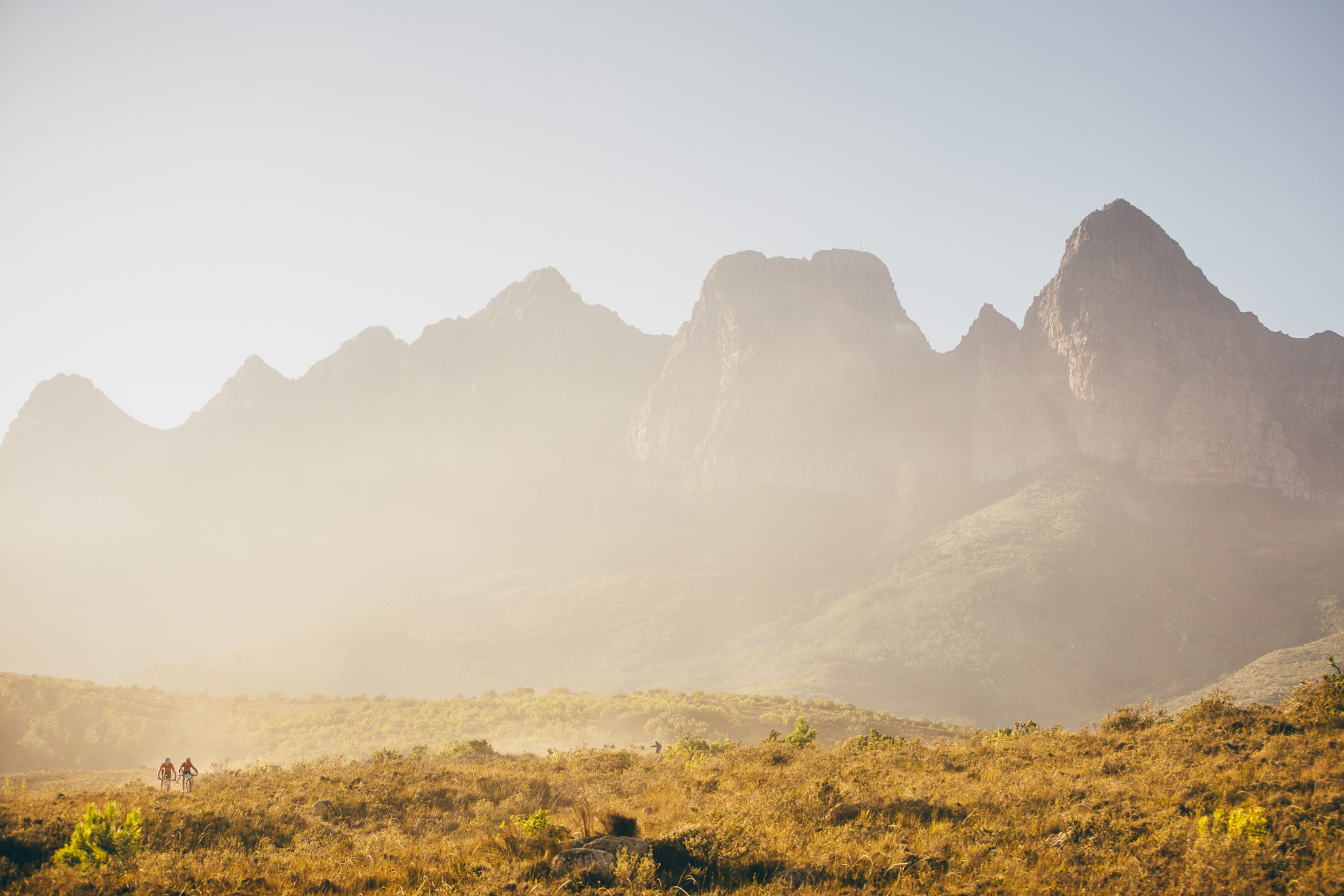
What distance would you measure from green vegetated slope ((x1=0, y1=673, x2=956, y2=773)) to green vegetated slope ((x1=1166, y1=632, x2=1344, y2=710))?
33905mm

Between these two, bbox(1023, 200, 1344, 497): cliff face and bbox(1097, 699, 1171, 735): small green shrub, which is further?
bbox(1023, 200, 1344, 497): cliff face

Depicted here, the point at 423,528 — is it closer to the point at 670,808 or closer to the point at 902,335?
the point at 902,335

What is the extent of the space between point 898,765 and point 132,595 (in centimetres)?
19576

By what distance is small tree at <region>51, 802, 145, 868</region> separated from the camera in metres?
9.96

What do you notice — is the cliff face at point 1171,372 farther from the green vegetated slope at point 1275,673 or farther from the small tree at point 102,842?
the small tree at point 102,842

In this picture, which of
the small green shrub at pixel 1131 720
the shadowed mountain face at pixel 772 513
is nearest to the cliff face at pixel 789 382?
the shadowed mountain face at pixel 772 513

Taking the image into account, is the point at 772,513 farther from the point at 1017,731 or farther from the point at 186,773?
the point at 186,773

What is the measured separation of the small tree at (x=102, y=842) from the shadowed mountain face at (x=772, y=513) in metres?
79.2

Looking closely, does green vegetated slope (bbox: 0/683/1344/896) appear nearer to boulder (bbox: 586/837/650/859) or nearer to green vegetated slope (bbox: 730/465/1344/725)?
boulder (bbox: 586/837/650/859)

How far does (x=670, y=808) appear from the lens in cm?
1421

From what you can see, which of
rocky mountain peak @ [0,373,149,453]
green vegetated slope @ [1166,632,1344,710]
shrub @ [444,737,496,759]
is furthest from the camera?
rocky mountain peak @ [0,373,149,453]

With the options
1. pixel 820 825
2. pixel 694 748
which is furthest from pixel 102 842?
pixel 694 748

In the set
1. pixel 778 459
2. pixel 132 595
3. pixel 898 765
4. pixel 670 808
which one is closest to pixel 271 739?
pixel 670 808

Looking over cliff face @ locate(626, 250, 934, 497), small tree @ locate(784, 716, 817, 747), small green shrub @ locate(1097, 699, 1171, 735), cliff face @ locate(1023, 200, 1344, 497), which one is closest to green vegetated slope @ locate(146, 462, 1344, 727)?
cliff face @ locate(1023, 200, 1344, 497)
